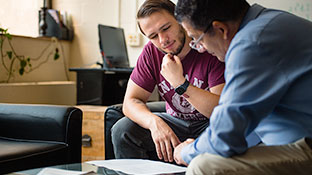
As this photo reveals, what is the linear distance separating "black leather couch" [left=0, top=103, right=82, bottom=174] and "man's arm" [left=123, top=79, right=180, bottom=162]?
308mm

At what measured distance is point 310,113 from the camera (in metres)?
0.94

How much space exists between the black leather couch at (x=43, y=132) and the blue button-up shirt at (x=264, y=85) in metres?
0.99

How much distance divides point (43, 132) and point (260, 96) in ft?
4.23

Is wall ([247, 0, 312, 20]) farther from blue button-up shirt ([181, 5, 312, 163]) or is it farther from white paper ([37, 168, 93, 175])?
white paper ([37, 168, 93, 175])

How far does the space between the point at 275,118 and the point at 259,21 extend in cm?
26

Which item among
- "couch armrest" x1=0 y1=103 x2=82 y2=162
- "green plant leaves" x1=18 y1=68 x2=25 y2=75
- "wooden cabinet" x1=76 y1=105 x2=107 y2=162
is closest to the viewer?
"couch armrest" x1=0 y1=103 x2=82 y2=162

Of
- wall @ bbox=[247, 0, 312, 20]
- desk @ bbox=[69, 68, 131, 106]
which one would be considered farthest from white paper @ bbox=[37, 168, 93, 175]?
wall @ bbox=[247, 0, 312, 20]

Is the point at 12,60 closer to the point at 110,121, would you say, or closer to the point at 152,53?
the point at 110,121

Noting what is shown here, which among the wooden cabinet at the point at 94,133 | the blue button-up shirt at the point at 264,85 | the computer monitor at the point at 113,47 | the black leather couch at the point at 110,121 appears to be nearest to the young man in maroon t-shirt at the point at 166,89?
the black leather couch at the point at 110,121

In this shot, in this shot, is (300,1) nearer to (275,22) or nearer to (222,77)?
(222,77)

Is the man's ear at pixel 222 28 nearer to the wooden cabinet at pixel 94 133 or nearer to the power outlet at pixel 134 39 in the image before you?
the wooden cabinet at pixel 94 133

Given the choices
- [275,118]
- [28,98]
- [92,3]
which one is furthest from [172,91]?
[92,3]

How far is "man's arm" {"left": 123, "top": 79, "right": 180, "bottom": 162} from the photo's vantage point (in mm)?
1475

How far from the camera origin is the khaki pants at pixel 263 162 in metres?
0.87
